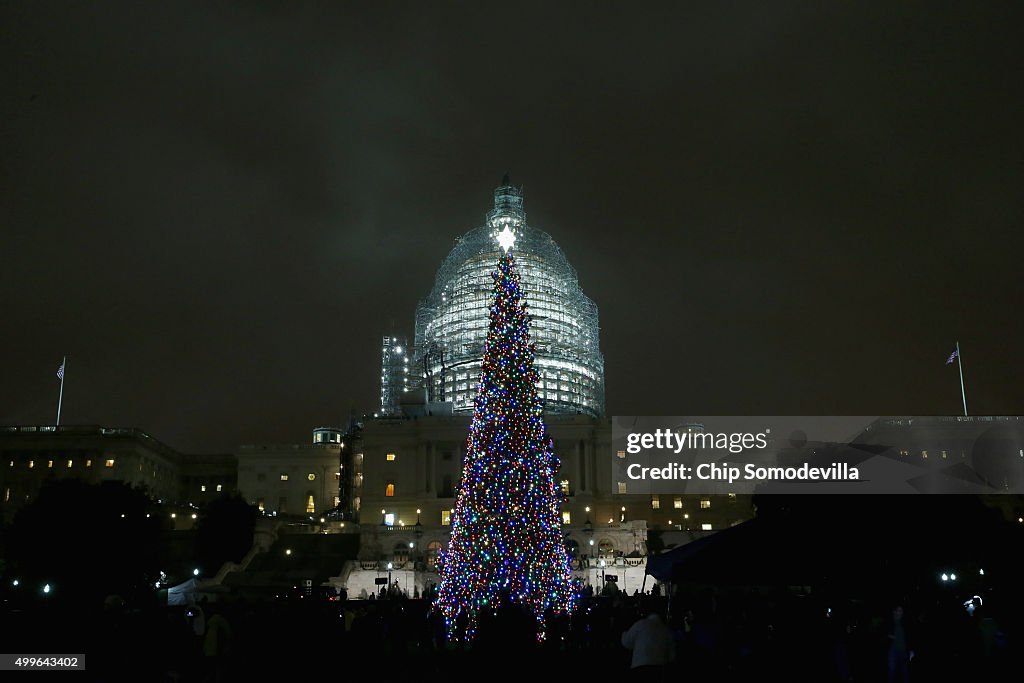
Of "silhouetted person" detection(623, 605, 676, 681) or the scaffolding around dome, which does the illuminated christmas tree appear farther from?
the scaffolding around dome

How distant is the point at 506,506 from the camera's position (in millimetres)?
28516

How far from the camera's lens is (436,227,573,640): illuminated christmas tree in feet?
91.8

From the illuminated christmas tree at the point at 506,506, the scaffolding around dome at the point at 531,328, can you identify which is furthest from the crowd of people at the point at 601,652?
the scaffolding around dome at the point at 531,328

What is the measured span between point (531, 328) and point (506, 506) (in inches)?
3257

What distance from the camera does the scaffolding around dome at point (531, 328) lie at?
110750 mm

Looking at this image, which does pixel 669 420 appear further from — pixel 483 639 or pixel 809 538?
pixel 483 639

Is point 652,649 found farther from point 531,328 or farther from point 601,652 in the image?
point 531,328

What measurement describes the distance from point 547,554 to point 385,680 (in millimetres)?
6598

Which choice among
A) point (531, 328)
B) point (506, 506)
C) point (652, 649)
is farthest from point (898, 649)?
point (531, 328)

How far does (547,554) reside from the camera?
1115 inches

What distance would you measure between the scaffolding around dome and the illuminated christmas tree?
76.9m

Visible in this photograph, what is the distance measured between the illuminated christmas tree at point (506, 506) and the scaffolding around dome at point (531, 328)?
76.9m

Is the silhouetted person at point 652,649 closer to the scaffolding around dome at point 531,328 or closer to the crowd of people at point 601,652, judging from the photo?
the crowd of people at point 601,652

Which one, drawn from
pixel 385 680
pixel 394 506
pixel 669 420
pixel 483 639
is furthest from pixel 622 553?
pixel 483 639
